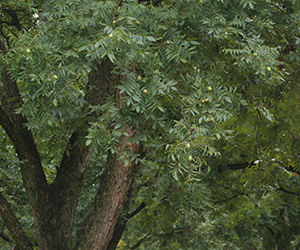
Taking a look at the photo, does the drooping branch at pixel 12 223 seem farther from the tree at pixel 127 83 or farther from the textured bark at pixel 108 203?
the textured bark at pixel 108 203

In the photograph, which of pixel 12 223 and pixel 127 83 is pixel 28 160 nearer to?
pixel 12 223

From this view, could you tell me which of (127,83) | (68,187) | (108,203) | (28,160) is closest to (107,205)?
(108,203)

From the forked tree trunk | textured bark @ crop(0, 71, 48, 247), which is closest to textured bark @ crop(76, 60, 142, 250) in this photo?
the forked tree trunk

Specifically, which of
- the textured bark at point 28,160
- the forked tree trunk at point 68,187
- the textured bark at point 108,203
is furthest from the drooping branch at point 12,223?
the textured bark at point 108,203

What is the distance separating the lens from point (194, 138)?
403cm

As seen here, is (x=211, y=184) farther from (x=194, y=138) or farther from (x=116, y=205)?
(x=194, y=138)

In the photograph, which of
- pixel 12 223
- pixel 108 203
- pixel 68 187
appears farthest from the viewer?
pixel 68 187

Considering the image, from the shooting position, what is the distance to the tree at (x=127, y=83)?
4121mm

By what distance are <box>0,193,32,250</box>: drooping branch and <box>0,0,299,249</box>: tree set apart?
0.6 inches

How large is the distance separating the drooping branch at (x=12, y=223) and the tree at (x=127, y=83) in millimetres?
14

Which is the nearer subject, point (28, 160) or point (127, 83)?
point (127, 83)

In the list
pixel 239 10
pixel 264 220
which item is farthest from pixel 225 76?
pixel 264 220

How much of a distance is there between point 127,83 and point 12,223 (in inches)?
111

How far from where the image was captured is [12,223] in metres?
5.87
